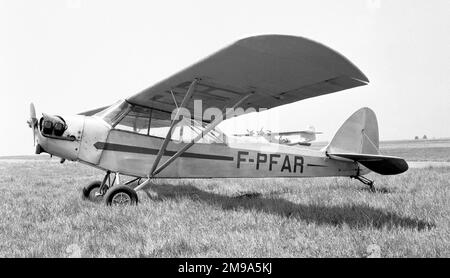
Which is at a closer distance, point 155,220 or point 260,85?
point 155,220

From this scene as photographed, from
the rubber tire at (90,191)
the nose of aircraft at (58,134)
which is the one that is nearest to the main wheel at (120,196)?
the nose of aircraft at (58,134)

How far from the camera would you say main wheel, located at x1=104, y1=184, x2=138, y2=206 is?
16.6ft

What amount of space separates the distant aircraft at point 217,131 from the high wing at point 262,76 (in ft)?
0.04

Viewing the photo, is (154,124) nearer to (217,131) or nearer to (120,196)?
(217,131)

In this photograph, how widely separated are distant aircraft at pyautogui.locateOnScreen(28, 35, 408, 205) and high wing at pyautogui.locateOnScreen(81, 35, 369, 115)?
13 millimetres

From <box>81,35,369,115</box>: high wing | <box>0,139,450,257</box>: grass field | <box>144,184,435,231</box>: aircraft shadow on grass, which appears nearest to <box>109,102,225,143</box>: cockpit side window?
<box>81,35,369,115</box>: high wing

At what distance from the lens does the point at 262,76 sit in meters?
4.96

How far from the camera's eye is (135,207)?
480 cm

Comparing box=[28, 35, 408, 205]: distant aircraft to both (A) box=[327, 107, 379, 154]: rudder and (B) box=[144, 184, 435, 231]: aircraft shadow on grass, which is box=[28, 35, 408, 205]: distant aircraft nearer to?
(A) box=[327, 107, 379, 154]: rudder

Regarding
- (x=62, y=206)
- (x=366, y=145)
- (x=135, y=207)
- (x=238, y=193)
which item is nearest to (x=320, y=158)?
(x=366, y=145)

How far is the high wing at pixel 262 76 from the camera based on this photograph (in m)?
3.90

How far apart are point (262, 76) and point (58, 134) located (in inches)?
144

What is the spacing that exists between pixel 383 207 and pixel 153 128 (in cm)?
446
